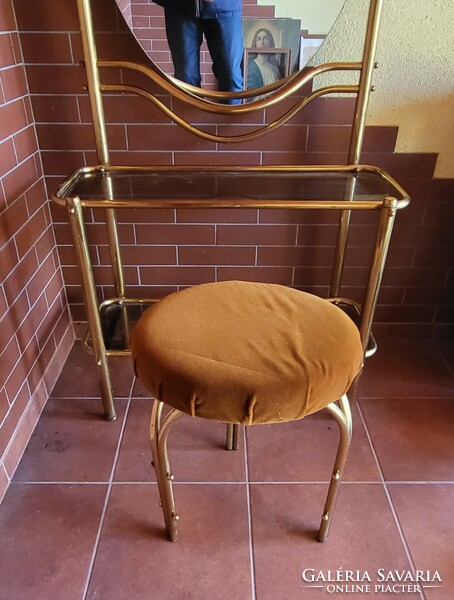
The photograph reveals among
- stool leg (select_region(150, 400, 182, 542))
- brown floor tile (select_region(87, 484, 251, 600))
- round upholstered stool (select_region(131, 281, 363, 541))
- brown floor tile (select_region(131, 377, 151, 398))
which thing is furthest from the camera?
brown floor tile (select_region(131, 377, 151, 398))

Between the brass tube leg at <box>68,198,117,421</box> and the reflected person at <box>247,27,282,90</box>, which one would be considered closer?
the brass tube leg at <box>68,198,117,421</box>

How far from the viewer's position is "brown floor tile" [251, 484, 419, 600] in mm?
1083

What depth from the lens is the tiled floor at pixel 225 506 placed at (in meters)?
1.08

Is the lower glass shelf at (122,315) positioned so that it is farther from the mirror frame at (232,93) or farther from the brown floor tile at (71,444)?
the mirror frame at (232,93)

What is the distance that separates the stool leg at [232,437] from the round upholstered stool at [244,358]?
322 mm

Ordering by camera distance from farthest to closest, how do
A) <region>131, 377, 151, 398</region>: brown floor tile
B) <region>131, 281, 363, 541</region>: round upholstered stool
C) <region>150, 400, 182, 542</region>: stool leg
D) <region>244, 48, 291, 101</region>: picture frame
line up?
1. <region>131, 377, 151, 398</region>: brown floor tile
2. <region>244, 48, 291, 101</region>: picture frame
3. <region>150, 400, 182, 542</region>: stool leg
4. <region>131, 281, 363, 541</region>: round upholstered stool

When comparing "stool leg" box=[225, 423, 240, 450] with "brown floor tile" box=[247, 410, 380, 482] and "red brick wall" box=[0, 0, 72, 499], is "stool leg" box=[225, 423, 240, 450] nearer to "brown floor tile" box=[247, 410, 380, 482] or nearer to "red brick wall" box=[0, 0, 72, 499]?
"brown floor tile" box=[247, 410, 380, 482]

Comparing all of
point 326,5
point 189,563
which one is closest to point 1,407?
point 189,563

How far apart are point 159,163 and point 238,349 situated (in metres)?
0.84

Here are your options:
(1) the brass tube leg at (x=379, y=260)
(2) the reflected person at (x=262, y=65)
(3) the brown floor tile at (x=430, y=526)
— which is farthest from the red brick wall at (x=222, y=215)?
(3) the brown floor tile at (x=430, y=526)

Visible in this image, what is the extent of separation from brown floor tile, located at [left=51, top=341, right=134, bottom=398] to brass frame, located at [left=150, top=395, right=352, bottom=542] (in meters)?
0.52

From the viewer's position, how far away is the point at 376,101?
1.45m

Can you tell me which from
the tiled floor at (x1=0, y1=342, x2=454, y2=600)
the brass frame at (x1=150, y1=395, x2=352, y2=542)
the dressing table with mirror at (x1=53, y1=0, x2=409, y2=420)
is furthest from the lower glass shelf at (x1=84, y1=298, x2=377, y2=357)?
the brass frame at (x1=150, y1=395, x2=352, y2=542)

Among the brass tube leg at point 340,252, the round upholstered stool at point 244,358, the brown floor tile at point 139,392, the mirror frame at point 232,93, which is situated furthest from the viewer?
the brown floor tile at point 139,392
